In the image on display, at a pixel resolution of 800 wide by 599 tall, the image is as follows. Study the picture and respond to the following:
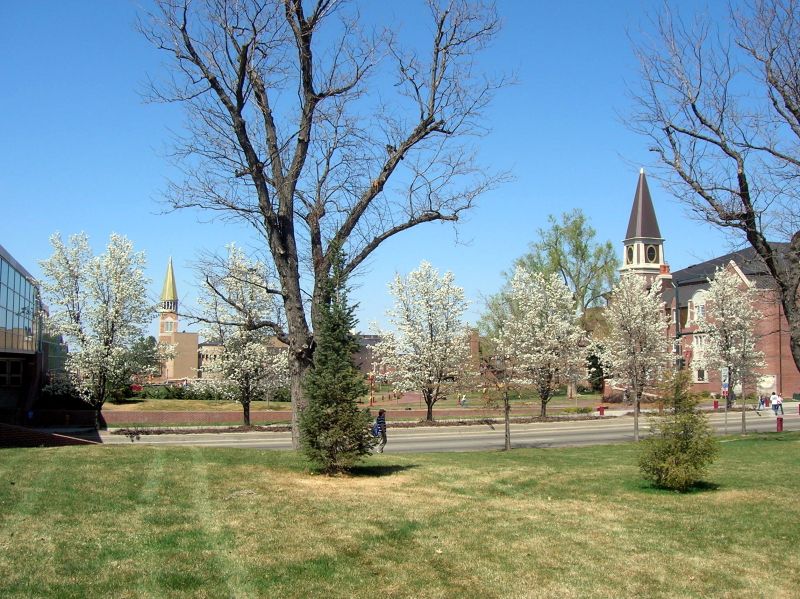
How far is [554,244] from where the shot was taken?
209ft

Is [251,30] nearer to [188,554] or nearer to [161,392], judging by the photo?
[188,554]

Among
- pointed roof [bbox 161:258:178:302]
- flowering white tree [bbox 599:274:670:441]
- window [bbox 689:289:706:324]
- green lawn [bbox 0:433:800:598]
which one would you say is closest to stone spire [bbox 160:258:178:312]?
pointed roof [bbox 161:258:178:302]

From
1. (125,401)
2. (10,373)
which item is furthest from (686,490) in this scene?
(125,401)

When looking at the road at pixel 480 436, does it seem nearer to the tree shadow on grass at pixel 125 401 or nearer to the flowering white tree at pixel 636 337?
the flowering white tree at pixel 636 337

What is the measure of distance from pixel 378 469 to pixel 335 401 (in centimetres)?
222

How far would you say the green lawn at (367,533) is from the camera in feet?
22.9

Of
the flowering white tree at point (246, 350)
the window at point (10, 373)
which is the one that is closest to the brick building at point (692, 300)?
the flowering white tree at point (246, 350)

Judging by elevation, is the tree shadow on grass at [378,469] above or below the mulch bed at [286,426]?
above

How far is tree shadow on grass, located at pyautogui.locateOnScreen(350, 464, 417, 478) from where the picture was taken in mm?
12781

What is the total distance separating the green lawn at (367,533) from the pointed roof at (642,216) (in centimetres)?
6619

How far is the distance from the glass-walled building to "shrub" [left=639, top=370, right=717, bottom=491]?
80.0ft

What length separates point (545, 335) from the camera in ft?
138

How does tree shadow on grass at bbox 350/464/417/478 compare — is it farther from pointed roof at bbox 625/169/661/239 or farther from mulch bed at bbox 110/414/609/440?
pointed roof at bbox 625/169/661/239

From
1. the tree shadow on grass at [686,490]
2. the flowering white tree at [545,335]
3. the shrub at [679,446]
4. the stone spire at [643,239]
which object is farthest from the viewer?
the stone spire at [643,239]
